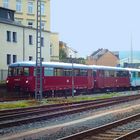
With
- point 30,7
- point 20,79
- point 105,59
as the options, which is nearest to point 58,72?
point 20,79

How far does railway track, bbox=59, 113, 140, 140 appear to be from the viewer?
15242 mm

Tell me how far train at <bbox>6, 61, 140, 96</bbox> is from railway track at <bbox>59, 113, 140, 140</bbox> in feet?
67.7

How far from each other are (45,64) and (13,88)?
3.42 meters

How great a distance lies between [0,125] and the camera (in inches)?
736

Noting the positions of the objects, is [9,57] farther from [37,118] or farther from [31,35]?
[37,118]

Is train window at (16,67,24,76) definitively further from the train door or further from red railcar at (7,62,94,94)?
the train door

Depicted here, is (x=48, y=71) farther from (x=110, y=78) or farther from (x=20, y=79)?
(x=110, y=78)

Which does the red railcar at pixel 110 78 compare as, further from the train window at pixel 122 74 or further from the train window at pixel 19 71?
the train window at pixel 19 71

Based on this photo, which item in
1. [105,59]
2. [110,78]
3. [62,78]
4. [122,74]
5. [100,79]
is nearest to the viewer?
[62,78]

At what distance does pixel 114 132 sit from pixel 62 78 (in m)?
26.9

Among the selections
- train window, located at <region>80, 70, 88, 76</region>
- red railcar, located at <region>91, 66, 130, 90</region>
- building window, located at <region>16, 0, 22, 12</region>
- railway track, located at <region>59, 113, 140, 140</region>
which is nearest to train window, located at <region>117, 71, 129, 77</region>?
red railcar, located at <region>91, 66, 130, 90</region>

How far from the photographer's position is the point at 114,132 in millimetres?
17109

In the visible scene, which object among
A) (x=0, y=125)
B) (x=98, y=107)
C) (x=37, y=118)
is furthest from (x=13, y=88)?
(x=0, y=125)

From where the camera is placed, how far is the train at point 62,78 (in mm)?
40875
